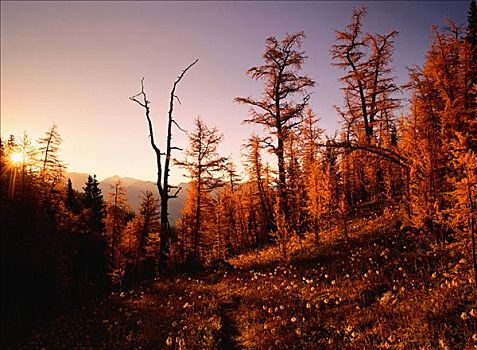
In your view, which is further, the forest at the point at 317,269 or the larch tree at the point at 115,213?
the larch tree at the point at 115,213

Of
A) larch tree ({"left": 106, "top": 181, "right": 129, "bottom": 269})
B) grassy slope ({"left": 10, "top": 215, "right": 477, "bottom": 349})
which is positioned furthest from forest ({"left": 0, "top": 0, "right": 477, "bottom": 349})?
larch tree ({"left": 106, "top": 181, "right": 129, "bottom": 269})

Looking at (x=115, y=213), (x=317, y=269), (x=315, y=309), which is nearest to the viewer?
(x=315, y=309)

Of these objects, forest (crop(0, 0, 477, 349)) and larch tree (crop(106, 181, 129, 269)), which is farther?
larch tree (crop(106, 181, 129, 269))

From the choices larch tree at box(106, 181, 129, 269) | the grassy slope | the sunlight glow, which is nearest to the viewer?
the grassy slope

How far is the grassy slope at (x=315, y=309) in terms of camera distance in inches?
318

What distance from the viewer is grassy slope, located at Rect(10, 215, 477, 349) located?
26.5ft

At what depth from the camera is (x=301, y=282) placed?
560 inches

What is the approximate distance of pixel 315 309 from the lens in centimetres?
1062

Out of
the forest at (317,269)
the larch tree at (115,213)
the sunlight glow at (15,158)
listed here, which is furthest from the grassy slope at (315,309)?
the larch tree at (115,213)

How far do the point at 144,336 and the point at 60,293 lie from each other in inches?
263

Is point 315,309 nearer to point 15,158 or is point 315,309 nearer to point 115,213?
point 15,158

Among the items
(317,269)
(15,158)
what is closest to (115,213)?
(15,158)

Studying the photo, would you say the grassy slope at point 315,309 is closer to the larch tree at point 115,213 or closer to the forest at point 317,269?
the forest at point 317,269

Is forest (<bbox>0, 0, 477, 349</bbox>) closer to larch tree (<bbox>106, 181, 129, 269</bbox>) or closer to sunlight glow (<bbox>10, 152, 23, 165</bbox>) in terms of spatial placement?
sunlight glow (<bbox>10, 152, 23, 165</bbox>)
